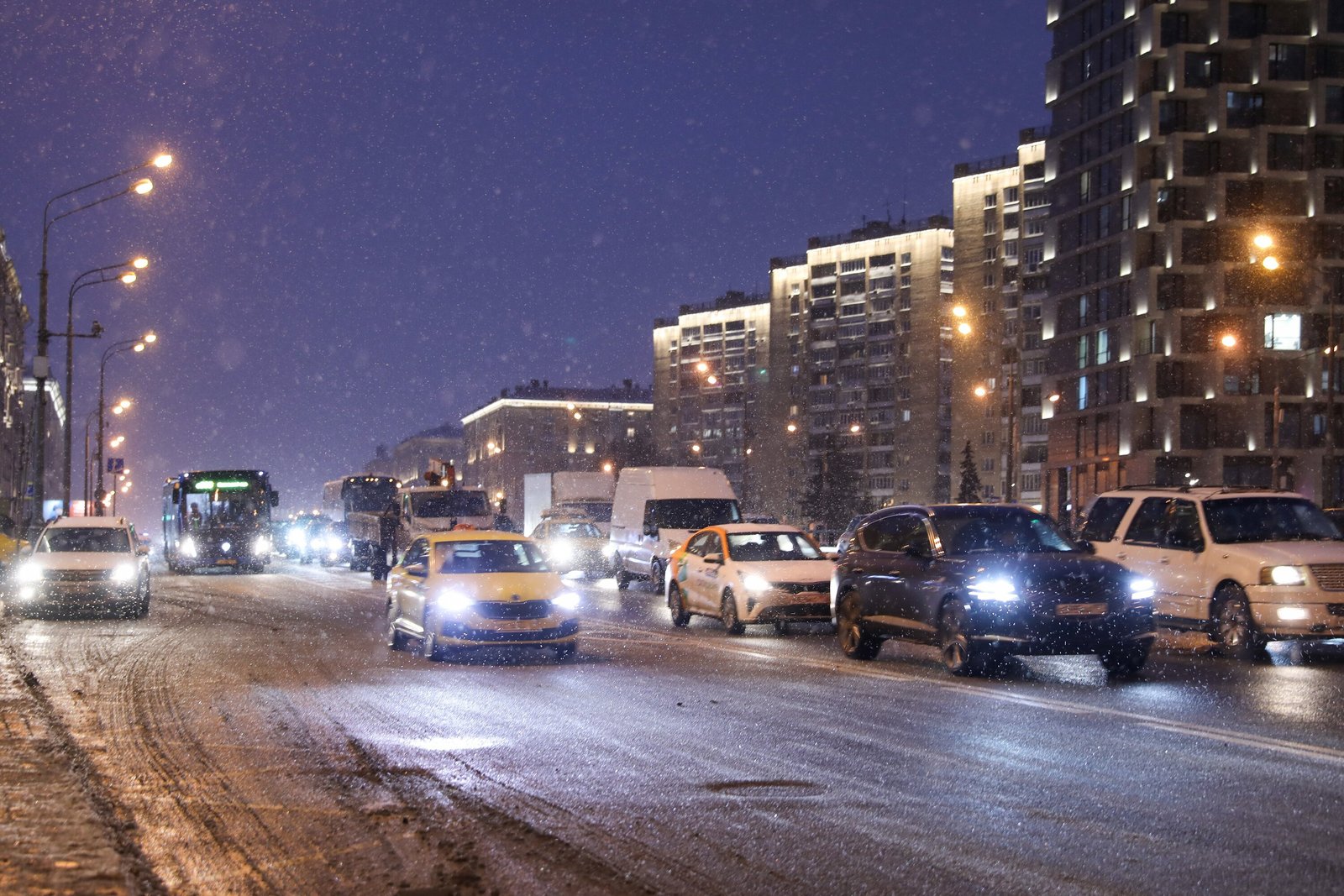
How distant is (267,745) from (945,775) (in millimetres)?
4643

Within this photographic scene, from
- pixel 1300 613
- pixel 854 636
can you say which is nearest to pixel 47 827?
pixel 854 636

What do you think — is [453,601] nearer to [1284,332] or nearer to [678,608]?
[678,608]

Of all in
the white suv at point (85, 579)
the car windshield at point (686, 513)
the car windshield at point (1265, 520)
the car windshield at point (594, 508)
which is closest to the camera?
the car windshield at point (1265, 520)

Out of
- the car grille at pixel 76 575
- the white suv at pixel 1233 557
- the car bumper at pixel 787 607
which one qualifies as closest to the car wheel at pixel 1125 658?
the white suv at pixel 1233 557

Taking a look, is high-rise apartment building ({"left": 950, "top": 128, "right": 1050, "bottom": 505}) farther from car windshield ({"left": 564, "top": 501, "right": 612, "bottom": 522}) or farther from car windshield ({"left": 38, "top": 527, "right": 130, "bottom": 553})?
car windshield ({"left": 38, "top": 527, "right": 130, "bottom": 553})

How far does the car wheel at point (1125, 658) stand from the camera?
50.2 feet

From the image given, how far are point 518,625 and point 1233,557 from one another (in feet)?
27.1

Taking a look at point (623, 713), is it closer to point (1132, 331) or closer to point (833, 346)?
point (1132, 331)

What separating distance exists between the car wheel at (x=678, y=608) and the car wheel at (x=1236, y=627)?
323 inches

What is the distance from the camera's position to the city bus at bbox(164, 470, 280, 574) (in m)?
51.2

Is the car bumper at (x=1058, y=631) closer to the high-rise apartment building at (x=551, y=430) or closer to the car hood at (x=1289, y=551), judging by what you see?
the car hood at (x=1289, y=551)

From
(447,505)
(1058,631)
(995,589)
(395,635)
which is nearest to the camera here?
(1058,631)

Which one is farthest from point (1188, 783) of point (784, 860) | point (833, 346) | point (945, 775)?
point (833, 346)

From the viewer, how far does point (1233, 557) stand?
59.5ft
